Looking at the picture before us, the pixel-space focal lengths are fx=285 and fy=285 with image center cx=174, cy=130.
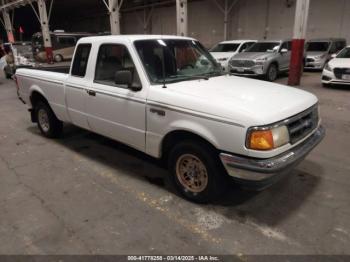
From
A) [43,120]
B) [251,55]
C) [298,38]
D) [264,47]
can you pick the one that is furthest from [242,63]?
[43,120]

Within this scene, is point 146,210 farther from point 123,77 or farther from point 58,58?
point 58,58

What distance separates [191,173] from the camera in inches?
129

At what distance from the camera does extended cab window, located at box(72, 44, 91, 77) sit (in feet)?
→ 13.8

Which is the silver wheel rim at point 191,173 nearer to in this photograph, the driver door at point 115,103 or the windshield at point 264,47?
the driver door at point 115,103

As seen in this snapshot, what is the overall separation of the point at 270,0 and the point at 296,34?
9.65m

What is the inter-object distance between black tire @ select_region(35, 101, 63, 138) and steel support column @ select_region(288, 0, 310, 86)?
875 cm

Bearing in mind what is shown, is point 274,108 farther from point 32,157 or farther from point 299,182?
point 32,157

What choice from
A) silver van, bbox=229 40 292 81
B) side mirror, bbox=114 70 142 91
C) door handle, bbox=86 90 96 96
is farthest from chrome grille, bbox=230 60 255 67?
side mirror, bbox=114 70 142 91

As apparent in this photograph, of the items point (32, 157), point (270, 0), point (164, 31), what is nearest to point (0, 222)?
point (32, 157)

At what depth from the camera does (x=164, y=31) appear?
25.8 m

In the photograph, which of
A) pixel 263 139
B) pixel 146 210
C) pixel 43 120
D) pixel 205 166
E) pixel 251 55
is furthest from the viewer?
pixel 251 55

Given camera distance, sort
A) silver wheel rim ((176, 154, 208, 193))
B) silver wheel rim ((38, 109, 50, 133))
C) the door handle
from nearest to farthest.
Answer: silver wheel rim ((176, 154, 208, 193))
the door handle
silver wheel rim ((38, 109, 50, 133))

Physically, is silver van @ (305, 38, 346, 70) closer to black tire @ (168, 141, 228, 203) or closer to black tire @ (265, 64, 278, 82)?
black tire @ (265, 64, 278, 82)

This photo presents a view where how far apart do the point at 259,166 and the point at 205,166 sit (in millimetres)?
610
